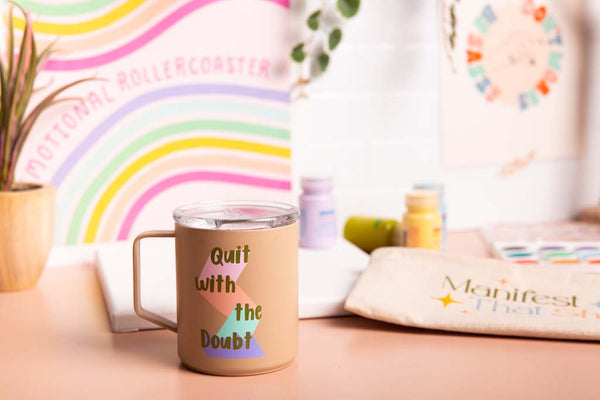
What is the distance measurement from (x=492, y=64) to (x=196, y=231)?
0.80 meters

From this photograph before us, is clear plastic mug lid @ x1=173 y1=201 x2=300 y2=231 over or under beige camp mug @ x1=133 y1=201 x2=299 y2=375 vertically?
over

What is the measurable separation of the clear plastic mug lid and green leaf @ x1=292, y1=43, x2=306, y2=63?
481 mm

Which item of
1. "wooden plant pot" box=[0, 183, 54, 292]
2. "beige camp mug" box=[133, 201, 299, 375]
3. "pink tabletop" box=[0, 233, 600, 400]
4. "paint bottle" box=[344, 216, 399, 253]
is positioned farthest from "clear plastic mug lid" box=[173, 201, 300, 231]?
"paint bottle" box=[344, 216, 399, 253]

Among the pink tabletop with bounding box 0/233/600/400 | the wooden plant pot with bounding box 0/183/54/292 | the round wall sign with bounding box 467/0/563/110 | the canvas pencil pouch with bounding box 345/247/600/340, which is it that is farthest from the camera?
the round wall sign with bounding box 467/0/563/110

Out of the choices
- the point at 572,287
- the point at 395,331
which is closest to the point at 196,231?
the point at 395,331

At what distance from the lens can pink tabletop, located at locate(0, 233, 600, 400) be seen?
60cm

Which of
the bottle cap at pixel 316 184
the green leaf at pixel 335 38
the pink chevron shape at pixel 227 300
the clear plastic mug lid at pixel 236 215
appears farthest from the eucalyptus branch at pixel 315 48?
the pink chevron shape at pixel 227 300

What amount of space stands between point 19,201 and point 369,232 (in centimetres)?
49

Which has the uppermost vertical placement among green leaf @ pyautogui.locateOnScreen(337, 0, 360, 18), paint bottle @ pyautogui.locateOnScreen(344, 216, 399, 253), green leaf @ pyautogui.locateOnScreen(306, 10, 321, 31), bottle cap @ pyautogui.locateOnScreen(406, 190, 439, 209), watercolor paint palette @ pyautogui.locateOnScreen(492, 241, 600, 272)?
green leaf @ pyautogui.locateOnScreen(337, 0, 360, 18)

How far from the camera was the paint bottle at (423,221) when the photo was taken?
0.99 meters

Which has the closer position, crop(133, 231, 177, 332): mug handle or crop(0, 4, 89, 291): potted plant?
crop(133, 231, 177, 332): mug handle

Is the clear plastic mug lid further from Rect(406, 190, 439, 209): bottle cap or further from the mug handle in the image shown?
Rect(406, 190, 439, 209): bottle cap

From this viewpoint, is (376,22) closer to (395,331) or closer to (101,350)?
(395,331)

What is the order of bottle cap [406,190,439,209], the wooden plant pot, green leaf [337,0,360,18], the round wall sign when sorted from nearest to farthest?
the wooden plant pot → bottle cap [406,190,439,209] → green leaf [337,0,360,18] → the round wall sign
